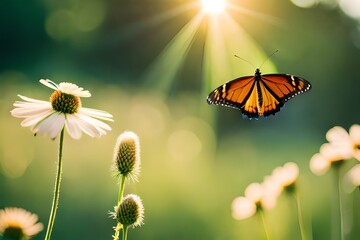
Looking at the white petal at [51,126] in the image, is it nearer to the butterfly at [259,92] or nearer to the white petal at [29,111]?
the white petal at [29,111]

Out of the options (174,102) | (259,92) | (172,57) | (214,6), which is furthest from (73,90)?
(172,57)

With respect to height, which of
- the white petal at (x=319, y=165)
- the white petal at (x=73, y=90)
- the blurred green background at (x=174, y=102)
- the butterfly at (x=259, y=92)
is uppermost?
the blurred green background at (x=174, y=102)

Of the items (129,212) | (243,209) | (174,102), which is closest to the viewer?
(129,212)

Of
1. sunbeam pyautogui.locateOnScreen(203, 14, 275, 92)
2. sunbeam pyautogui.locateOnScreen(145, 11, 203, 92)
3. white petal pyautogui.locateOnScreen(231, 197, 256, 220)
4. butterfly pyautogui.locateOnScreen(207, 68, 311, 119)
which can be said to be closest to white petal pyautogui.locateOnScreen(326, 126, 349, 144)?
white petal pyautogui.locateOnScreen(231, 197, 256, 220)

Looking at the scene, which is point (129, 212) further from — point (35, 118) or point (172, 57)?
point (172, 57)

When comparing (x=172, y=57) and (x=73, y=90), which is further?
(x=172, y=57)

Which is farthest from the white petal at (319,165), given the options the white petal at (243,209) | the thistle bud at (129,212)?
the thistle bud at (129,212)
